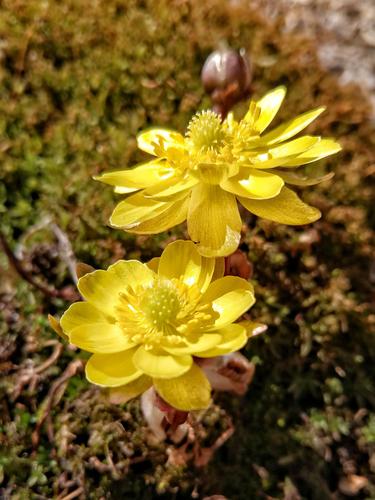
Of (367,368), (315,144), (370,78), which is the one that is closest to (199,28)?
(370,78)

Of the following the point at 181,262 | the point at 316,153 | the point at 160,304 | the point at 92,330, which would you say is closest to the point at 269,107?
the point at 316,153

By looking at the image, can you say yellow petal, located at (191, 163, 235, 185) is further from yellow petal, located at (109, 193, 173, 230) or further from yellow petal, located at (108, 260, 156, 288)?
yellow petal, located at (108, 260, 156, 288)

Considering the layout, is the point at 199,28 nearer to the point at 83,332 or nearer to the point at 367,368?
the point at 367,368

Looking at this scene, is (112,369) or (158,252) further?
(158,252)

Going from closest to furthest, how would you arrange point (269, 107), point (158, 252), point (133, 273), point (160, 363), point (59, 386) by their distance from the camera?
1. point (160, 363)
2. point (133, 273)
3. point (269, 107)
4. point (59, 386)
5. point (158, 252)

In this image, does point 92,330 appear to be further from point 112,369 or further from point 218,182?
point 218,182

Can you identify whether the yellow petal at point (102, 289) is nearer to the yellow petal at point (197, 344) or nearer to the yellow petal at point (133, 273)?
the yellow petal at point (133, 273)
